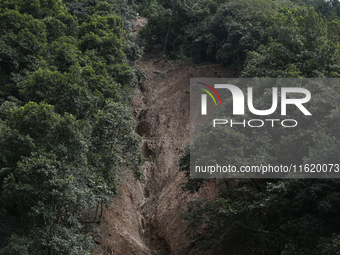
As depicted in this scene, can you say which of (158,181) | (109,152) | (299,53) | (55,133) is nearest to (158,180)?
(158,181)

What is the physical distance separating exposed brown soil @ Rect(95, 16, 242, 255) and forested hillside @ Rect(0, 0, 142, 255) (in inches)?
142

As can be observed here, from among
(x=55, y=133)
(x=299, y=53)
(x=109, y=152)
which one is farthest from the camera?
(x=299, y=53)

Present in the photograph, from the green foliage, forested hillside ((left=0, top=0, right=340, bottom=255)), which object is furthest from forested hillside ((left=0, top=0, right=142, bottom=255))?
the green foliage

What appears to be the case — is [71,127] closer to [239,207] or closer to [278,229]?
[239,207]

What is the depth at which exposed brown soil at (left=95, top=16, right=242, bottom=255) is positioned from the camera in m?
20.2

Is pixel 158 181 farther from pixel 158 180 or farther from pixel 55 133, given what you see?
pixel 55 133

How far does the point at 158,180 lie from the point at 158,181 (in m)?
0.10

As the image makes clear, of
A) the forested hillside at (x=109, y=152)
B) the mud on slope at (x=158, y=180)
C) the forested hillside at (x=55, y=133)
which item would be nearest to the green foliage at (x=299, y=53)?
the forested hillside at (x=109, y=152)

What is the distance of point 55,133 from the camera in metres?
13.2

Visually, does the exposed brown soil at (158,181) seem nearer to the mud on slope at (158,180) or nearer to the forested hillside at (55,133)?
the mud on slope at (158,180)

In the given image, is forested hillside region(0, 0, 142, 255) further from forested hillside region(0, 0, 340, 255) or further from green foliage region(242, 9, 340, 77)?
green foliage region(242, 9, 340, 77)

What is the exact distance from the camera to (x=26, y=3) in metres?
25.9

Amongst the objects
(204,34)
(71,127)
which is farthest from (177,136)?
(71,127)

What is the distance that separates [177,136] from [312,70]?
13508 mm
